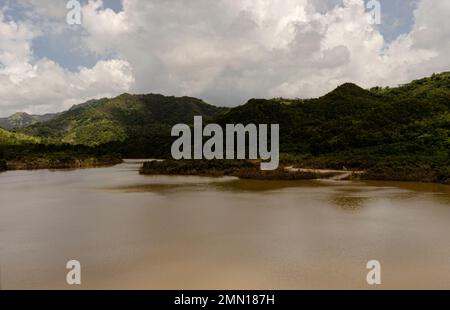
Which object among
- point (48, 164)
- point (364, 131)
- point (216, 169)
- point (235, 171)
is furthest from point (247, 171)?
point (48, 164)

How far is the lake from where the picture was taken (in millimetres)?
9836

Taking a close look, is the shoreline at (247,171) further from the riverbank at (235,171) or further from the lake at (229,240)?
the lake at (229,240)

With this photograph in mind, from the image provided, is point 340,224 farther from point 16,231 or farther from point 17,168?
point 17,168

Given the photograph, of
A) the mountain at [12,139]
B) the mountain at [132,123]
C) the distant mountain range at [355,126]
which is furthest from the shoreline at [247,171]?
the mountain at [132,123]

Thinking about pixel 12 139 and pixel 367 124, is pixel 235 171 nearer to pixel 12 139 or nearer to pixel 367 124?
pixel 367 124

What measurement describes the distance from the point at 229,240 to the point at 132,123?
108286mm

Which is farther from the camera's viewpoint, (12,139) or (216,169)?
(12,139)

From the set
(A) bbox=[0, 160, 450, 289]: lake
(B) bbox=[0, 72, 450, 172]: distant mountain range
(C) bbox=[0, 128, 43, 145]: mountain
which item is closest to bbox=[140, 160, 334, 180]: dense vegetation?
(B) bbox=[0, 72, 450, 172]: distant mountain range

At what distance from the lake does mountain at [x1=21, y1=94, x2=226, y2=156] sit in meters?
51.6

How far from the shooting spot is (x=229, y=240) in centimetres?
1346

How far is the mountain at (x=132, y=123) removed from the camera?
79.0 meters

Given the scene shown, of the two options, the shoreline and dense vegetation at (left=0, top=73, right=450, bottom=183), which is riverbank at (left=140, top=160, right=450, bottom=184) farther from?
dense vegetation at (left=0, top=73, right=450, bottom=183)
